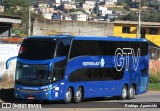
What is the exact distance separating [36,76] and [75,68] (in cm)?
230

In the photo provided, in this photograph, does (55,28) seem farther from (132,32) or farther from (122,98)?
(122,98)

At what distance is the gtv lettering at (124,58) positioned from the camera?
29859mm

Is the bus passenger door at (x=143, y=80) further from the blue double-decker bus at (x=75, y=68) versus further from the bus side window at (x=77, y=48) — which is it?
the bus side window at (x=77, y=48)

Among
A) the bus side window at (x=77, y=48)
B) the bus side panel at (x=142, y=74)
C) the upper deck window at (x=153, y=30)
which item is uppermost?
the bus side window at (x=77, y=48)

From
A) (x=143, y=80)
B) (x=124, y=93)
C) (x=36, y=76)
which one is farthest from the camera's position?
(x=143, y=80)

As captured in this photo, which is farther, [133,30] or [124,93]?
[133,30]

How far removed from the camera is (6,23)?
42.6m

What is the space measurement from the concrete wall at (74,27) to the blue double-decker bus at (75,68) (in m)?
52.1

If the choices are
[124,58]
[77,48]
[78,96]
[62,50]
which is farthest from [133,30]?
[62,50]

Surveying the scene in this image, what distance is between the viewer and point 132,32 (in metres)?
93.6

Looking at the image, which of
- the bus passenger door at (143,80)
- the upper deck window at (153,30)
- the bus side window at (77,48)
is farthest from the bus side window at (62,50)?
the upper deck window at (153,30)

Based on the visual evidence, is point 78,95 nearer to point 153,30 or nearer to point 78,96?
point 78,96

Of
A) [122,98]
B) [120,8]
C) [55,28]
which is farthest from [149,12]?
[122,98]

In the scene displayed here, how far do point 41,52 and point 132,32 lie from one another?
228ft
